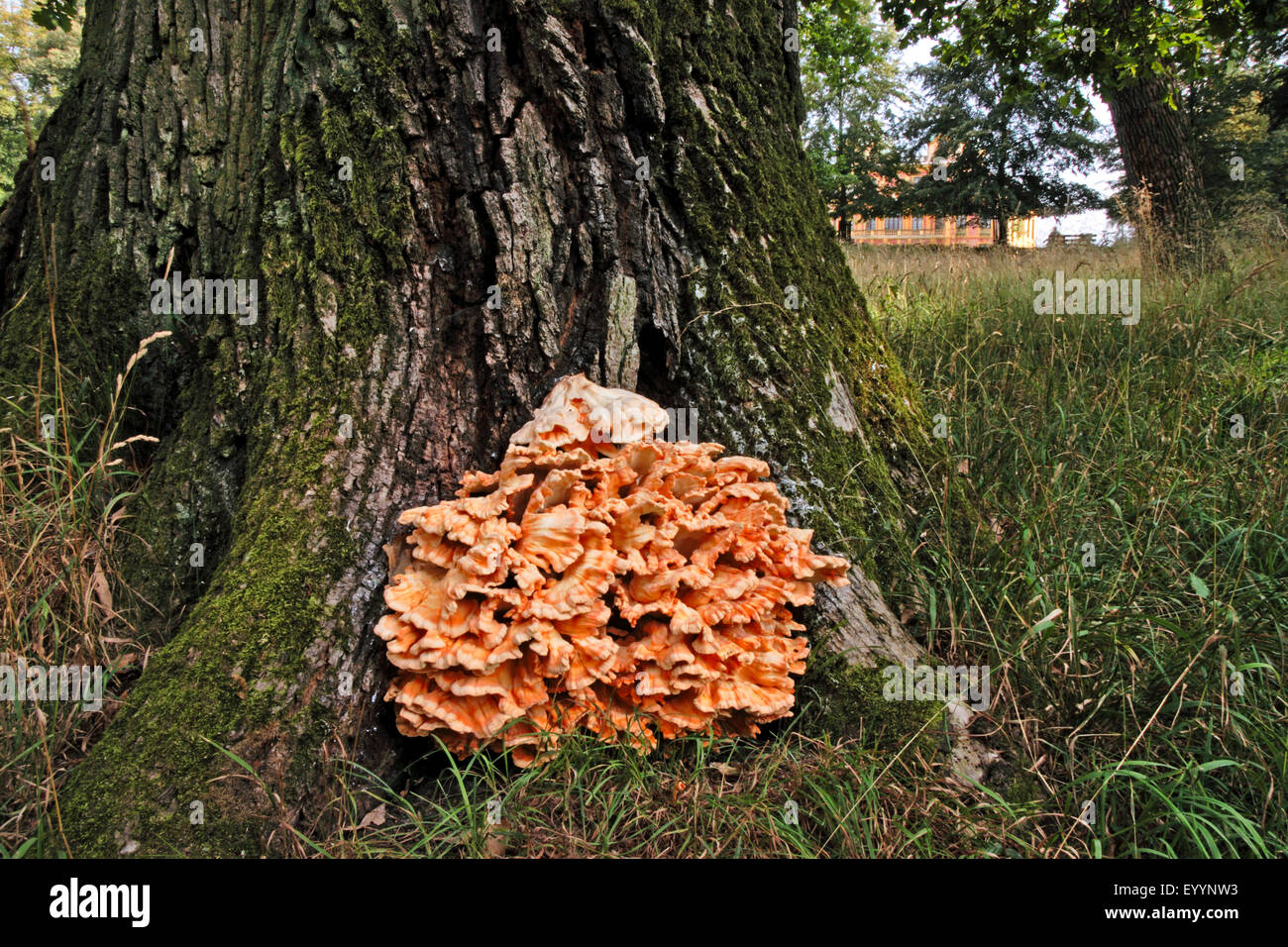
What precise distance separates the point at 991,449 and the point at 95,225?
4.55 metres

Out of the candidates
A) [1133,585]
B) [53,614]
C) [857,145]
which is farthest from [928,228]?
[53,614]

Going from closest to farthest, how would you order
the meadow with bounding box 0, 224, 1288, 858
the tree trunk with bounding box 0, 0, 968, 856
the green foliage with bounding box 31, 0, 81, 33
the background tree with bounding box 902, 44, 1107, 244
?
the meadow with bounding box 0, 224, 1288, 858, the tree trunk with bounding box 0, 0, 968, 856, the green foliage with bounding box 31, 0, 81, 33, the background tree with bounding box 902, 44, 1107, 244

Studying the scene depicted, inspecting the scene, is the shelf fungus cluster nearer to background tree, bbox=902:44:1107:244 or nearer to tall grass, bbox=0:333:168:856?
tall grass, bbox=0:333:168:856

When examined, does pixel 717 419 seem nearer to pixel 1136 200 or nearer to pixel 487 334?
pixel 487 334

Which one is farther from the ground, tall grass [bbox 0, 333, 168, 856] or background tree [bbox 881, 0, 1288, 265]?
background tree [bbox 881, 0, 1288, 265]

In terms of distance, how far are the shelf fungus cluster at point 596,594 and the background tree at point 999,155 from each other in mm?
30592

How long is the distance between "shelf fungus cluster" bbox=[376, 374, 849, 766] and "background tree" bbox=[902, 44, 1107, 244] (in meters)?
30.6

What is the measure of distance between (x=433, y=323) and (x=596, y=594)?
1219 millimetres

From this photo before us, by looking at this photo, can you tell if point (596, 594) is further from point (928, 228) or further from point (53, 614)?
point (928, 228)

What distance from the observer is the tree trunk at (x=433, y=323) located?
2268 millimetres

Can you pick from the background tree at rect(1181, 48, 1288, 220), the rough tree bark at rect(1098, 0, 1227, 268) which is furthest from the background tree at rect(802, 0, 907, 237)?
the rough tree bark at rect(1098, 0, 1227, 268)

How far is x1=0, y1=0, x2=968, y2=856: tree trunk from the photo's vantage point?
2.27m

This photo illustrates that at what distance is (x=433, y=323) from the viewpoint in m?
2.63

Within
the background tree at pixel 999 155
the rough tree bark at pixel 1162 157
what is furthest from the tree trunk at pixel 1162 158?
the background tree at pixel 999 155
